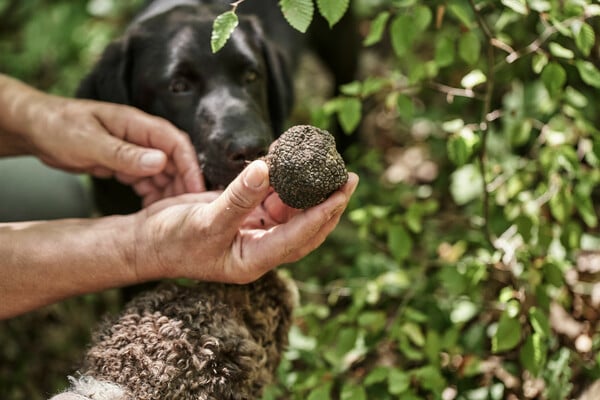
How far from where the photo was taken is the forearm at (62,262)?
1503 mm

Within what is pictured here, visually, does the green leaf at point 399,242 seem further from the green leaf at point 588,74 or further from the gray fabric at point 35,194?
the gray fabric at point 35,194

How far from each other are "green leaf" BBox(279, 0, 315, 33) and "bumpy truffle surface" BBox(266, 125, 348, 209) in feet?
0.64

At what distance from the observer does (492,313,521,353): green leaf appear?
1.61 metres

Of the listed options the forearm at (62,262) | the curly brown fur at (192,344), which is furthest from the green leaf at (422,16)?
the forearm at (62,262)

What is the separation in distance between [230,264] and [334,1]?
1.80 feet

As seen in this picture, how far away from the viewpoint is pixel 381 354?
2.15 m

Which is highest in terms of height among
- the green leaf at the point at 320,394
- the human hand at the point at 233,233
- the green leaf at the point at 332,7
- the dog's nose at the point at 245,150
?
the green leaf at the point at 332,7

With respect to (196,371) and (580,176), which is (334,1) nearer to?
(196,371)

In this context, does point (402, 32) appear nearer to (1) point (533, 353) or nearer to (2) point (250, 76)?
(2) point (250, 76)

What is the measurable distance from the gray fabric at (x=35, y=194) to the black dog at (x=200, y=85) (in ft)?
0.65

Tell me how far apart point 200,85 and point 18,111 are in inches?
20.8

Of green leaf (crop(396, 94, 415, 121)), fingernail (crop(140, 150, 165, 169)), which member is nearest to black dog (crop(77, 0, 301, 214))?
fingernail (crop(140, 150, 165, 169))

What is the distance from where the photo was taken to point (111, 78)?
2160mm

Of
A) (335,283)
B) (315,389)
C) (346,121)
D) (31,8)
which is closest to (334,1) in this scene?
(346,121)
